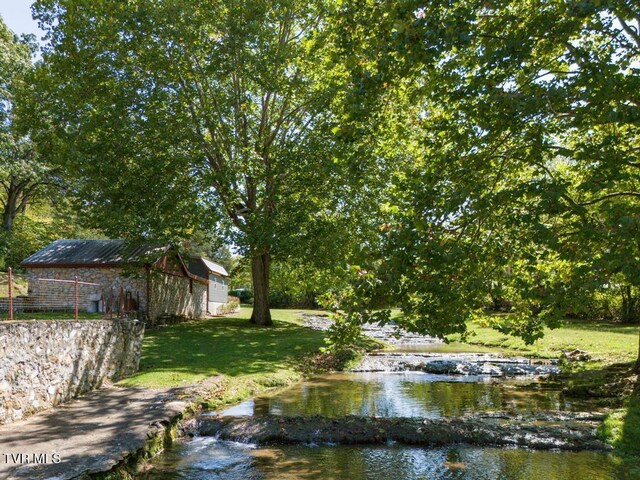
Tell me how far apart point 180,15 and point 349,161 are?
601 inches

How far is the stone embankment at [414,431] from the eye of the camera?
8.68m

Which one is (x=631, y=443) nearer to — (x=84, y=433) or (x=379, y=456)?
(x=379, y=456)

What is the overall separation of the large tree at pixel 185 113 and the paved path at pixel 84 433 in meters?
10.3

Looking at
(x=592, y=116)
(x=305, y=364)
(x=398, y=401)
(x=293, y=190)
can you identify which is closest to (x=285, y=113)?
(x=293, y=190)

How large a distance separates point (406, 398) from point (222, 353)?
23.2 feet

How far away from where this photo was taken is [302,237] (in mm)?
21234

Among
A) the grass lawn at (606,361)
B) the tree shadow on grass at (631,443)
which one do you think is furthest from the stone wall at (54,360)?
the tree shadow on grass at (631,443)

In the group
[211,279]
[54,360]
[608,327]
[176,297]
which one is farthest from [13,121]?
[608,327]

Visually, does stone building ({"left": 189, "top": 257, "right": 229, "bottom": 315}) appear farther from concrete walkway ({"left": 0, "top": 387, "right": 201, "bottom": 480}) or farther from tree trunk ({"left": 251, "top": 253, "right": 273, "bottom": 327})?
concrete walkway ({"left": 0, "top": 387, "right": 201, "bottom": 480})

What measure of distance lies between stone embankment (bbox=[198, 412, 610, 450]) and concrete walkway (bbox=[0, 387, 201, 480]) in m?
1.23

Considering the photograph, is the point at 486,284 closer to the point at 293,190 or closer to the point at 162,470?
the point at 162,470

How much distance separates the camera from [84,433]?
7922 mm

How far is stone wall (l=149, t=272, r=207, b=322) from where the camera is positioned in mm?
25547

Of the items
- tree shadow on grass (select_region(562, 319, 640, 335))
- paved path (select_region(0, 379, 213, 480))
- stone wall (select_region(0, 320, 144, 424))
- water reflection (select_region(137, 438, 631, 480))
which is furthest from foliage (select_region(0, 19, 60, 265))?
tree shadow on grass (select_region(562, 319, 640, 335))
